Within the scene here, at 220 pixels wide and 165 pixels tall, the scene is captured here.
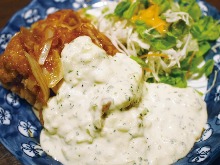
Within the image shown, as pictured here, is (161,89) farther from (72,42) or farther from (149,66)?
(72,42)

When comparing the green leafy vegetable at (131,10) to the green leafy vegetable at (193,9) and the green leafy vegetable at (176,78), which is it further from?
the green leafy vegetable at (176,78)

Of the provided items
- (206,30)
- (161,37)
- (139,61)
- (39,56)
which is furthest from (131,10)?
(39,56)

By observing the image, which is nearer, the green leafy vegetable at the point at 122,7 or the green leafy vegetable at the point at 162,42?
the green leafy vegetable at the point at 162,42

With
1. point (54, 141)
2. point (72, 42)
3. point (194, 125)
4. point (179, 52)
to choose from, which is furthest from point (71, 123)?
point (179, 52)

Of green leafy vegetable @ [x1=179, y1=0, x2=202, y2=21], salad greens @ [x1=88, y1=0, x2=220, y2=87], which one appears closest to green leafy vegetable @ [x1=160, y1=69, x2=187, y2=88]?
salad greens @ [x1=88, y1=0, x2=220, y2=87]

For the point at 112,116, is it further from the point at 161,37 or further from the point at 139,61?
the point at 161,37

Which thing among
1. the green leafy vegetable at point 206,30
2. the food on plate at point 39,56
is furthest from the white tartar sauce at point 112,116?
the green leafy vegetable at point 206,30

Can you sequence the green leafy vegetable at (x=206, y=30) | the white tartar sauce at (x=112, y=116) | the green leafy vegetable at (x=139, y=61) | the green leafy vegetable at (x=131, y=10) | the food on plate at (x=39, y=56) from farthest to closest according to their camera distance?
the green leafy vegetable at (x=206, y=30)
the green leafy vegetable at (x=131, y=10)
the green leafy vegetable at (x=139, y=61)
the food on plate at (x=39, y=56)
the white tartar sauce at (x=112, y=116)
